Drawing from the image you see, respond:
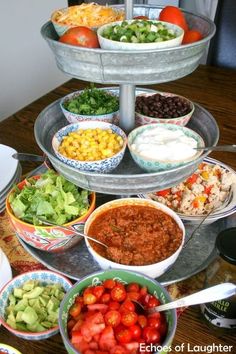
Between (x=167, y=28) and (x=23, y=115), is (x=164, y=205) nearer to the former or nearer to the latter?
(x=167, y=28)

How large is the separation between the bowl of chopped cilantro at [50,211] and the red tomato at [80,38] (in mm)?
293

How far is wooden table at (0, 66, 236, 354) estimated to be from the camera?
2.24 feet

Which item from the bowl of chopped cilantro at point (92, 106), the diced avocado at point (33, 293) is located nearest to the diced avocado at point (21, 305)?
the diced avocado at point (33, 293)

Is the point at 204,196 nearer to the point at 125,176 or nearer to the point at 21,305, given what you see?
the point at 125,176

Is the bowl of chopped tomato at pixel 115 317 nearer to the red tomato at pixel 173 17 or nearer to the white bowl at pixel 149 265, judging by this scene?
the white bowl at pixel 149 265

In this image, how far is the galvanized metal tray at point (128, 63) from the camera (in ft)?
2.06

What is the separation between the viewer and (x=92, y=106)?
100 centimetres

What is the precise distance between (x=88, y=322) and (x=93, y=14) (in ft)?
2.14

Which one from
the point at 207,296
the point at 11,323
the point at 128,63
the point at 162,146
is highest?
the point at 128,63

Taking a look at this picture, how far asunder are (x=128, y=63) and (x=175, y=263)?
40cm

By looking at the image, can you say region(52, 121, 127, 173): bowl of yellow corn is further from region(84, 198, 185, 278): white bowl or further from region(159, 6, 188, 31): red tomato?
region(159, 6, 188, 31): red tomato

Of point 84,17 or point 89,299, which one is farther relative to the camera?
point 84,17

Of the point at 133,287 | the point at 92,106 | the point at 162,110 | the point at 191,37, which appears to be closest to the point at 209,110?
the point at 162,110

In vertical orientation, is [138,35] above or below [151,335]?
above
